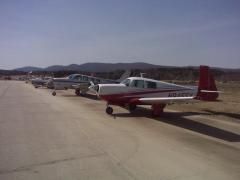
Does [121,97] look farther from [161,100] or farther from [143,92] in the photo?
[161,100]

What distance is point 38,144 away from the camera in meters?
8.94

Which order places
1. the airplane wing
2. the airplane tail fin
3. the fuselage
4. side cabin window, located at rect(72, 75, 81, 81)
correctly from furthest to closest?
side cabin window, located at rect(72, 75, 81, 81) → the fuselage → the airplane tail fin → the airplane wing

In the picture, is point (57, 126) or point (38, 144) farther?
point (57, 126)

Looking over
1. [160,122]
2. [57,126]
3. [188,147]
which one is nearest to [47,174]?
[188,147]

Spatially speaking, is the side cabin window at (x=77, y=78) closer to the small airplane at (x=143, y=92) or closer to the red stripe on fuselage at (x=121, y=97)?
the small airplane at (x=143, y=92)

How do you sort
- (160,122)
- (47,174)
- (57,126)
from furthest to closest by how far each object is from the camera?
(160,122) < (57,126) < (47,174)

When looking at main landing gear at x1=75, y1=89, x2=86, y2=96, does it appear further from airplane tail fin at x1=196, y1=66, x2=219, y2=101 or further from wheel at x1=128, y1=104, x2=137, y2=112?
airplane tail fin at x1=196, y1=66, x2=219, y2=101

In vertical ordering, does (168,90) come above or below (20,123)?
above

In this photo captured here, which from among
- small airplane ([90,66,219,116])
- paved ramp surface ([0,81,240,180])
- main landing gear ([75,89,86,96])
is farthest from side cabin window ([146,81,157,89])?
main landing gear ([75,89,86,96])

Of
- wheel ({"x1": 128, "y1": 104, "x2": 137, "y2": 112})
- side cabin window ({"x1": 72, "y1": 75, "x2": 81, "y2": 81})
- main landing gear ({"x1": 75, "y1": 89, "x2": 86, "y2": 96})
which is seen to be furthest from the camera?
side cabin window ({"x1": 72, "y1": 75, "x2": 81, "y2": 81})

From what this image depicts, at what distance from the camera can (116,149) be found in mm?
8469

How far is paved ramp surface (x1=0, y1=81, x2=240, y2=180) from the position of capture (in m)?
6.49

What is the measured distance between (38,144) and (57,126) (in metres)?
3.08

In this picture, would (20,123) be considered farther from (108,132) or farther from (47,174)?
(47,174)
